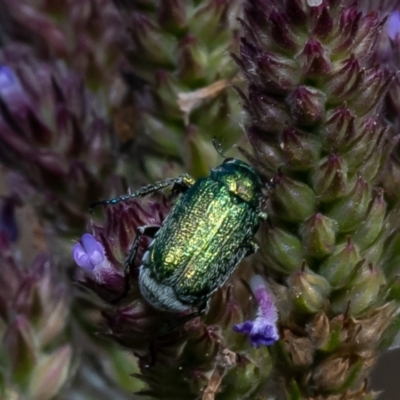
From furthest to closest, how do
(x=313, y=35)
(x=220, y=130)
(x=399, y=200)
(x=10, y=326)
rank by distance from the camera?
(x=220, y=130) < (x=10, y=326) < (x=399, y=200) < (x=313, y=35)

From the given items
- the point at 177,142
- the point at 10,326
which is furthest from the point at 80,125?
the point at 10,326

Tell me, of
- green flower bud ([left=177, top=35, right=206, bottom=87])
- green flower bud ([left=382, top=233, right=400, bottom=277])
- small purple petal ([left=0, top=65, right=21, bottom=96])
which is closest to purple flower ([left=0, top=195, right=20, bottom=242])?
small purple petal ([left=0, top=65, right=21, bottom=96])

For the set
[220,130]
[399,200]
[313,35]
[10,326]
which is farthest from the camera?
[220,130]

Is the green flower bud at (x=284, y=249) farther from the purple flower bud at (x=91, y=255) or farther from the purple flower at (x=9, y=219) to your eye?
the purple flower at (x=9, y=219)

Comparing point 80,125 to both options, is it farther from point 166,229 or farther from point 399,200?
point 399,200

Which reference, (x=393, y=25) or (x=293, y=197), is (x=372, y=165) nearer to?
(x=293, y=197)

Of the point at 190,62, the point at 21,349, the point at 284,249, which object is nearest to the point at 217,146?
the point at 190,62

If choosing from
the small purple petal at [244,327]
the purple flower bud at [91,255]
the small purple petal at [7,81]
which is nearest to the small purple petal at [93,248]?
the purple flower bud at [91,255]

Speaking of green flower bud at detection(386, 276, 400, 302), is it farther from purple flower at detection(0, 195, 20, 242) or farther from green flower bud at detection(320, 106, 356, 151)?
purple flower at detection(0, 195, 20, 242)
